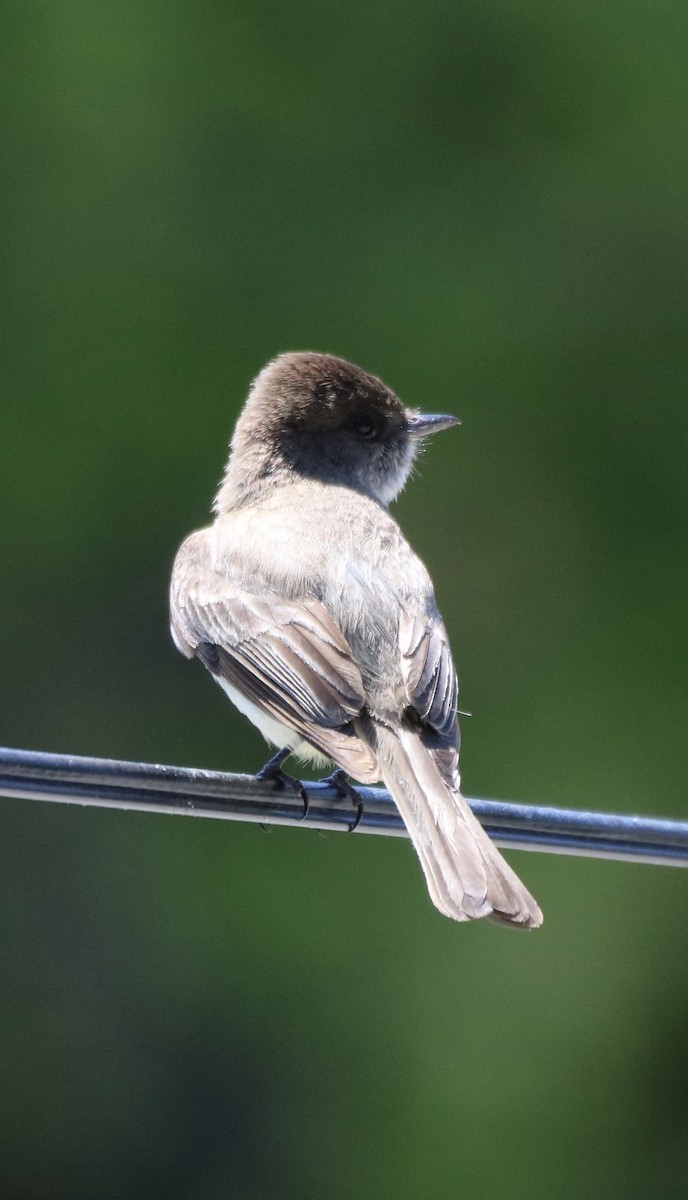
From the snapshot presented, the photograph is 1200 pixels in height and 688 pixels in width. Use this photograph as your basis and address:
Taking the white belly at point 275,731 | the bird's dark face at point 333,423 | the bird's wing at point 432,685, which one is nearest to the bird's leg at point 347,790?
the white belly at point 275,731

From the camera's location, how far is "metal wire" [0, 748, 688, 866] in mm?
3037

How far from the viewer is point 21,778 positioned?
299 cm

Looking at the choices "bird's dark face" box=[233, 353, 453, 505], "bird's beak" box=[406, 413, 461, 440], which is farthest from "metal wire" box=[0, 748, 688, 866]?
"bird's beak" box=[406, 413, 461, 440]

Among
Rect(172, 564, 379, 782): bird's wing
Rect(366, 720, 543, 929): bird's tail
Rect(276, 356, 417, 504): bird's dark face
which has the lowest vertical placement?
Rect(366, 720, 543, 929): bird's tail

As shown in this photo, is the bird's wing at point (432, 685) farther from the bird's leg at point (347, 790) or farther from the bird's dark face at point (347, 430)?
the bird's dark face at point (347, 430)

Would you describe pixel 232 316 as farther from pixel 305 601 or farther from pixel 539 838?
pixel 539 838

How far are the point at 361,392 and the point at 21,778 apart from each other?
313 cm

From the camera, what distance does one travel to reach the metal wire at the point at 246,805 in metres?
3.04

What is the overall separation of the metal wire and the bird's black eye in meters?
2.43

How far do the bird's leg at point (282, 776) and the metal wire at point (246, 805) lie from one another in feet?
0.54

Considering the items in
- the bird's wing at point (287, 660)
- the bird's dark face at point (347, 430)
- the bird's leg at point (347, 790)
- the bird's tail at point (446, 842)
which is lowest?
the bird's leg at point (347, 790)

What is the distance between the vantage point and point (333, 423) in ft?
19.1

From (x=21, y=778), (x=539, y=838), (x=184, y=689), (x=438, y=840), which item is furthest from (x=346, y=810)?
(x=184, y=689)

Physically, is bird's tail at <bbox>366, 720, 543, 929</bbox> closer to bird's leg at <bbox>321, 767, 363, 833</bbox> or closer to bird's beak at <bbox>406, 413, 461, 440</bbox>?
bird's leg at <bbox>321, 767, 363, 833</bbox>
